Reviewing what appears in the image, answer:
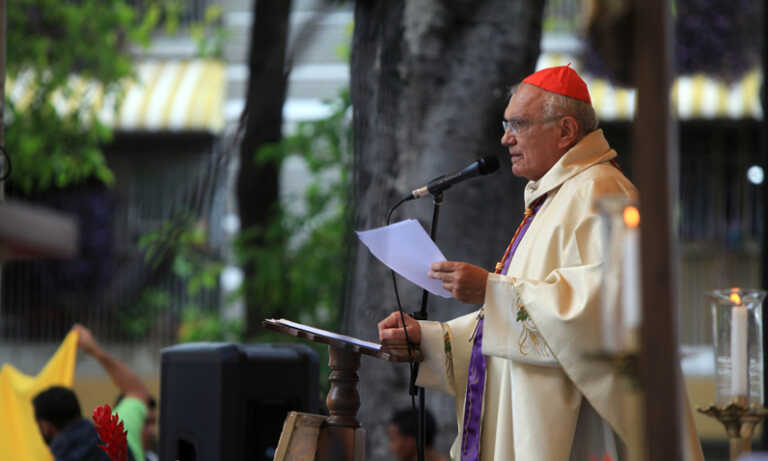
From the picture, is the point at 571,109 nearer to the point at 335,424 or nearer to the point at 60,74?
the point at 335,424

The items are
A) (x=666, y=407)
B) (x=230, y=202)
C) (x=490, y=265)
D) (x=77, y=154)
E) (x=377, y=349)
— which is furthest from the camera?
(x=230, y=202)

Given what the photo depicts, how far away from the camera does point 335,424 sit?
2795mm

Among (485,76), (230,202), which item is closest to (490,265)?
(485,76)

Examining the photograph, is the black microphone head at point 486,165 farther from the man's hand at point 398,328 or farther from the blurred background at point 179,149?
the blurred background at point 179,149

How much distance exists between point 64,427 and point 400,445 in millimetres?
1408

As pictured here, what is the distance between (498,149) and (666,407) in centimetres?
344

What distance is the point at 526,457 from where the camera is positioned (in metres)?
2.66

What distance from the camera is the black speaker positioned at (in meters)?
3.31

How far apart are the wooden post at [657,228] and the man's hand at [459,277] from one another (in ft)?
3.92

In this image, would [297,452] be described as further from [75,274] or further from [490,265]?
[75,274]

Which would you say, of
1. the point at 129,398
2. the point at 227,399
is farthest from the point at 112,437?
the point at 129,398

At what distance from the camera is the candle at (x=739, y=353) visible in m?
2.81

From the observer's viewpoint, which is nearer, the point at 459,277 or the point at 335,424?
the point at 459,277

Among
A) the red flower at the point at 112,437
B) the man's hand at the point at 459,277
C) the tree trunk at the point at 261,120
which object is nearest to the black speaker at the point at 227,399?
the red flower at the point at 112,437
